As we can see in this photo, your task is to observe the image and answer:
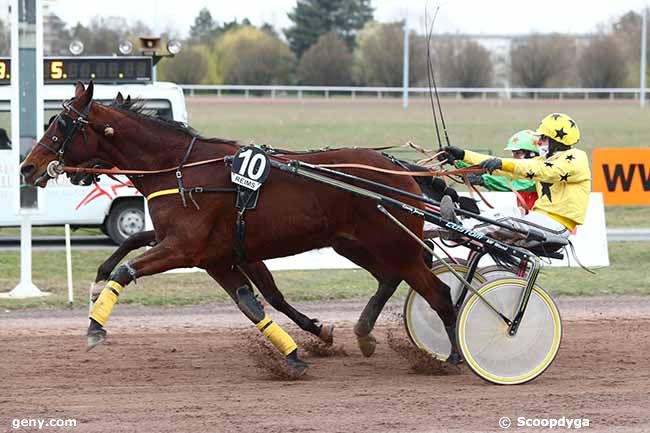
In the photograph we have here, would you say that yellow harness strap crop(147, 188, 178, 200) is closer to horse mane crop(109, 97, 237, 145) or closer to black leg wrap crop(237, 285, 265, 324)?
horse mane crop(109, 97, 237, 145)

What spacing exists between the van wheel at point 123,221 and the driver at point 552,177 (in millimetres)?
7965

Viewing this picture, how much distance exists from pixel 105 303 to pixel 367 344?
2.08 meters

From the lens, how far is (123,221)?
14.7 metres

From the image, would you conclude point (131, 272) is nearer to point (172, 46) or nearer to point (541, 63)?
point (172, 46)

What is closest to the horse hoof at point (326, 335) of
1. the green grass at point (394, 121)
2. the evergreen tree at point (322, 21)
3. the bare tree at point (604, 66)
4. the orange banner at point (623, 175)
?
the orange banner at point (623, 175)

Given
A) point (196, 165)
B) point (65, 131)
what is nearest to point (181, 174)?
point (196, 165)

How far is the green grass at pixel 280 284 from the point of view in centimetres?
1100

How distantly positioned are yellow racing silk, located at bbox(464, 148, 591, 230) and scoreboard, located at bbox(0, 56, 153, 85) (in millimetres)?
7870

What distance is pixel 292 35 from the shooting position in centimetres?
7294

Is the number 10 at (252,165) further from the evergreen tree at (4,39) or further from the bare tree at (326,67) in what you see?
the bare tree at (326,67)

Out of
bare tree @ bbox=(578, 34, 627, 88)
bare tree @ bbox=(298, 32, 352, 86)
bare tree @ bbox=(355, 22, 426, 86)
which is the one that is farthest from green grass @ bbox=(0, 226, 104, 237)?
bare tree @ bbox=(578, 34, 627, 88)

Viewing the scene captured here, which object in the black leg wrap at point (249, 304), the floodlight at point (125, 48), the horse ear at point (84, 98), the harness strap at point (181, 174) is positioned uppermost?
the floodlight at point (125, 48)

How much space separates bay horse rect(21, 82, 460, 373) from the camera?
7.22 metres

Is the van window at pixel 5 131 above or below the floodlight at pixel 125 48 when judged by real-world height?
below
